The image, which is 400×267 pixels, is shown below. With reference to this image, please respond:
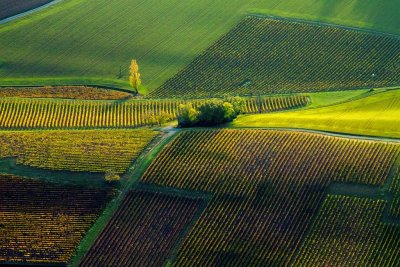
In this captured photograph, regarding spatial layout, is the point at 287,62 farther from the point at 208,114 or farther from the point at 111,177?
the point at 111,177

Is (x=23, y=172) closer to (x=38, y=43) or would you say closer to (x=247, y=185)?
(x=247, y=185)

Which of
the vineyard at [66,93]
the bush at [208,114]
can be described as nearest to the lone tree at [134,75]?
the vineyard at [66,93]

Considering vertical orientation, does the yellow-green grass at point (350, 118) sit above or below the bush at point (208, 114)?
below

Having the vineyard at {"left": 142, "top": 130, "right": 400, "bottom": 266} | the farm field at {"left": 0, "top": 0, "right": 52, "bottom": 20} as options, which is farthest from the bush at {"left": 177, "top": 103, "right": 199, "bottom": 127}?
the farm field at {"left": 0, "top": 0, "right": 52, "bottom": 20}

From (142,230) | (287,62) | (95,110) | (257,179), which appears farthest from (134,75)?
(142,230)

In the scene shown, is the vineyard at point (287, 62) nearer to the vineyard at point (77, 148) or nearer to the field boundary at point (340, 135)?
the field boundary at point (340, 135)

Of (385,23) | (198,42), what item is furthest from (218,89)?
(385,23)

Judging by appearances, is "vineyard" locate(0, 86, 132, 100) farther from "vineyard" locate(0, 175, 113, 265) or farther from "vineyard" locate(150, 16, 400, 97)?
"vineyard" locate(0, 175, 113, 265)
